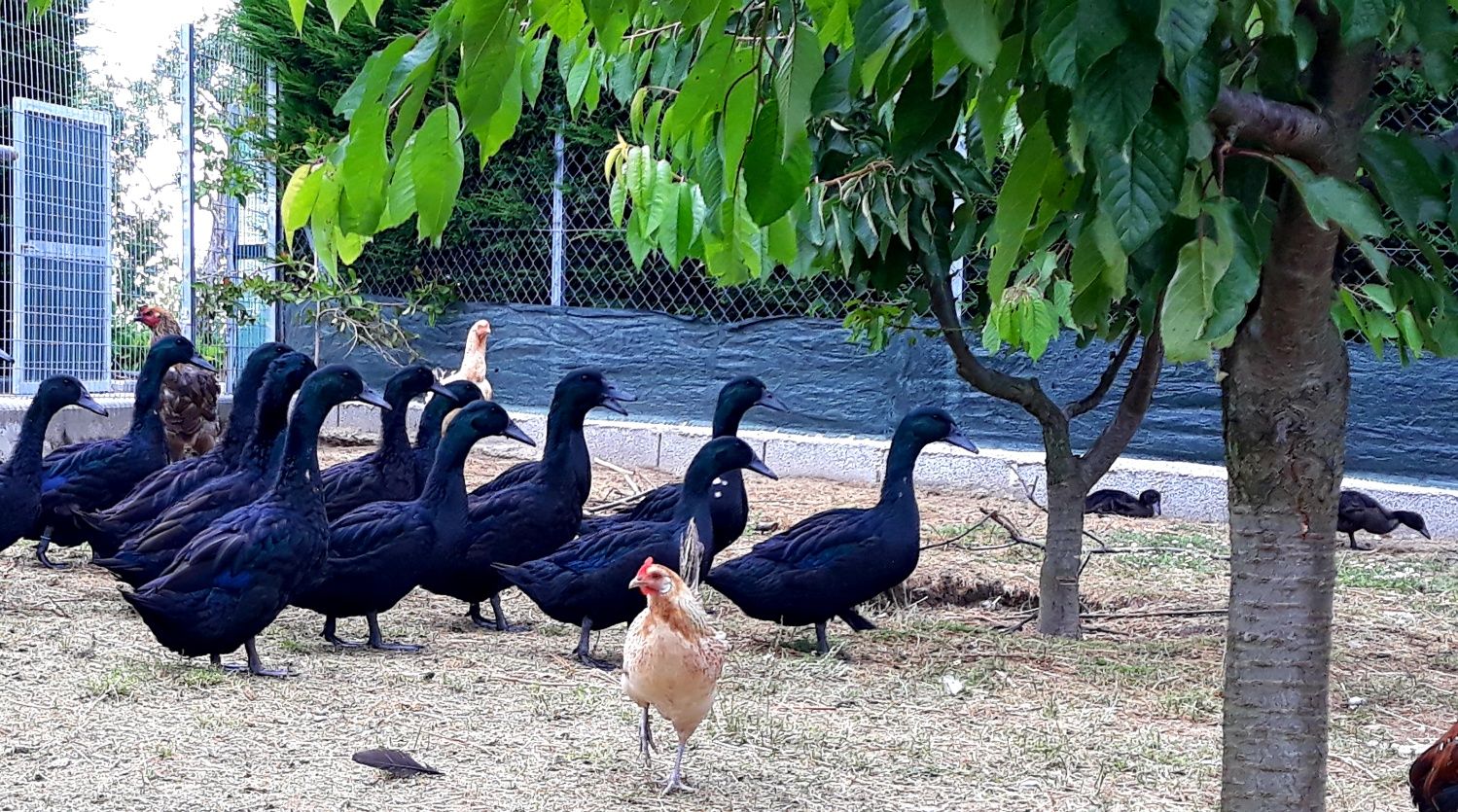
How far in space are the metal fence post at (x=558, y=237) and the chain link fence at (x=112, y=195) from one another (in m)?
2.68

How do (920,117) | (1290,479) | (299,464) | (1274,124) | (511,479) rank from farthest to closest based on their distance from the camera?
(511,479) → (299,464) → (1290,479) → (1274,124) → (920,117)

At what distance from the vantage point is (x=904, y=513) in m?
5.91

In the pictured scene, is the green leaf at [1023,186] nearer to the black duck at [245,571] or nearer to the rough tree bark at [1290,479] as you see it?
the rough tree bark at [1290,479]

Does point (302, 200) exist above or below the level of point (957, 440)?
above

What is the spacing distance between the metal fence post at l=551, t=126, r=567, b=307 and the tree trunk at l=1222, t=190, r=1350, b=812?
10288 mm

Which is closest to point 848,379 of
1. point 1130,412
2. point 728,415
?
point 728,415

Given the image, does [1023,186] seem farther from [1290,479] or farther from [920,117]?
[1290,479]

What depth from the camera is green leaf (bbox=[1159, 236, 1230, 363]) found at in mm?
1758

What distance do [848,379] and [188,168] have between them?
230 inches

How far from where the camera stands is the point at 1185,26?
1.51 meters

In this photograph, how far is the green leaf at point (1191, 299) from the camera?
1758mm

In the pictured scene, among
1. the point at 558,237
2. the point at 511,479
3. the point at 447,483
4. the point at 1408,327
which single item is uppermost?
the point at 558,237

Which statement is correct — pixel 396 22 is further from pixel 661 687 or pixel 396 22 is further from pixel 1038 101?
pixel 1038 101

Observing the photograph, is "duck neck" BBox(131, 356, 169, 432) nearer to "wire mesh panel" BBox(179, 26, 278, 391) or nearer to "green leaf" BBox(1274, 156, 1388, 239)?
"wire mesh panel" BBox(179, 26, 278, 391)
